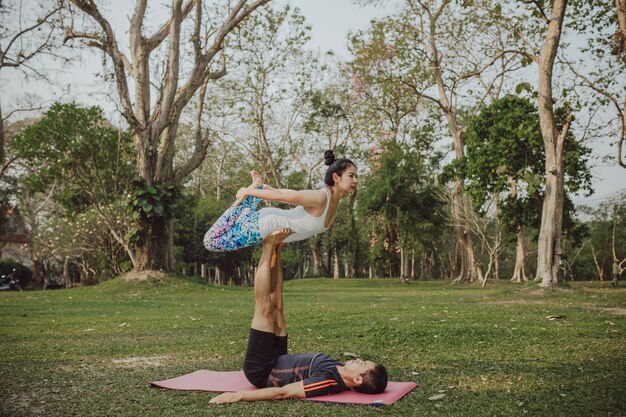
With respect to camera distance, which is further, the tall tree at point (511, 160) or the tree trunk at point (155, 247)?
the tall tree at point (511, 160)

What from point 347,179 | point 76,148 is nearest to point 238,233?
point 347,179

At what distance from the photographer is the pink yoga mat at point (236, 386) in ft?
15.7

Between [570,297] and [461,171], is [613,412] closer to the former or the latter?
[570,297]

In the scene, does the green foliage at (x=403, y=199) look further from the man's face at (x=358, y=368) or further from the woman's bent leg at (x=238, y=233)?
the man's face at (x=358, y=368)

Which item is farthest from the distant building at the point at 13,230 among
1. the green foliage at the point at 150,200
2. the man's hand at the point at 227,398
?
the man's hand at the point at 227,398

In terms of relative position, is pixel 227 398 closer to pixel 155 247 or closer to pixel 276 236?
pixel 276 236

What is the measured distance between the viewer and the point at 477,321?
9469 millimetres

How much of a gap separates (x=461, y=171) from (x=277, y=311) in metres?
20.3

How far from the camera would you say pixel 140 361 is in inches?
264

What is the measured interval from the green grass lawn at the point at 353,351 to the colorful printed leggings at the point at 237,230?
4.52 ft

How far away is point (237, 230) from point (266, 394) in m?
1.78

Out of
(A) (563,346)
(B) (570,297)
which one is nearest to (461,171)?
(B) (570,297)

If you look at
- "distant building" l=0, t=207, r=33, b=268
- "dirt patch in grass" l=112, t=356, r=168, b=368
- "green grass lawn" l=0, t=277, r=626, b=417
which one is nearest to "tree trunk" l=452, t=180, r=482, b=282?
"green grass lawn" l=0, t=277, r=626, b=417

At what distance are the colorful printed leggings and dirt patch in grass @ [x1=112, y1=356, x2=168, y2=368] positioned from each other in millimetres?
1524
